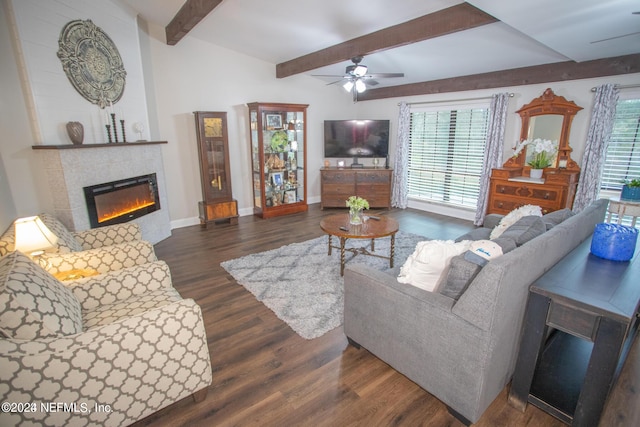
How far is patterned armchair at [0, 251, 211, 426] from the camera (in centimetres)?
134

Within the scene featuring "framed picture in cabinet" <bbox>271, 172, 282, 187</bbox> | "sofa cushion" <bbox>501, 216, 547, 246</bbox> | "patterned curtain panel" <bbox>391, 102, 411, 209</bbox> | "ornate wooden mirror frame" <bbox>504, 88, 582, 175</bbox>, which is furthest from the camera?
"patterned curtain panel" <bbox>391, 102, 411, 209</bbox>

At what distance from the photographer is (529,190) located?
444 cm

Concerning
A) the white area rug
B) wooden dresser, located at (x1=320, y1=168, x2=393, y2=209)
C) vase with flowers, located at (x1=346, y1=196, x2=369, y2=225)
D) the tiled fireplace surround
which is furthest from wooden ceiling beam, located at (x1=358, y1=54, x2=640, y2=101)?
the tiled fireplace surround

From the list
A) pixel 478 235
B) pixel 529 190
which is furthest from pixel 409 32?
pixel 529 190

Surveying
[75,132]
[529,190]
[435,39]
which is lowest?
[529,190]

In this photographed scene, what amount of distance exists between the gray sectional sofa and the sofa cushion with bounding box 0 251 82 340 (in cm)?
163

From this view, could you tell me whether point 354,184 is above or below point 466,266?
below

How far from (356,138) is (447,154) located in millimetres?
1826

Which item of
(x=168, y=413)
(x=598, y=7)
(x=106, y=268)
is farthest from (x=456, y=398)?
(x=598, y=7)

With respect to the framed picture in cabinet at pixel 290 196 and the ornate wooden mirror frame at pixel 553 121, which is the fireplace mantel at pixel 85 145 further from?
the ornate wooden mirror frame at pixel 553 121

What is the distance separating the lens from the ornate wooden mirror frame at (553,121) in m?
4.29

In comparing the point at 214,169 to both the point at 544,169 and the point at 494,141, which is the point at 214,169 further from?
the point at 544,169

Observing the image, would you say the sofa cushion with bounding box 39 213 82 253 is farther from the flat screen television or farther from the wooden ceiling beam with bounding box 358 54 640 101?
the wooden ceiling beam with bounding box 358 54 640 101

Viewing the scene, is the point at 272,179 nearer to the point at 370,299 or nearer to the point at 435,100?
the point at 435,100
